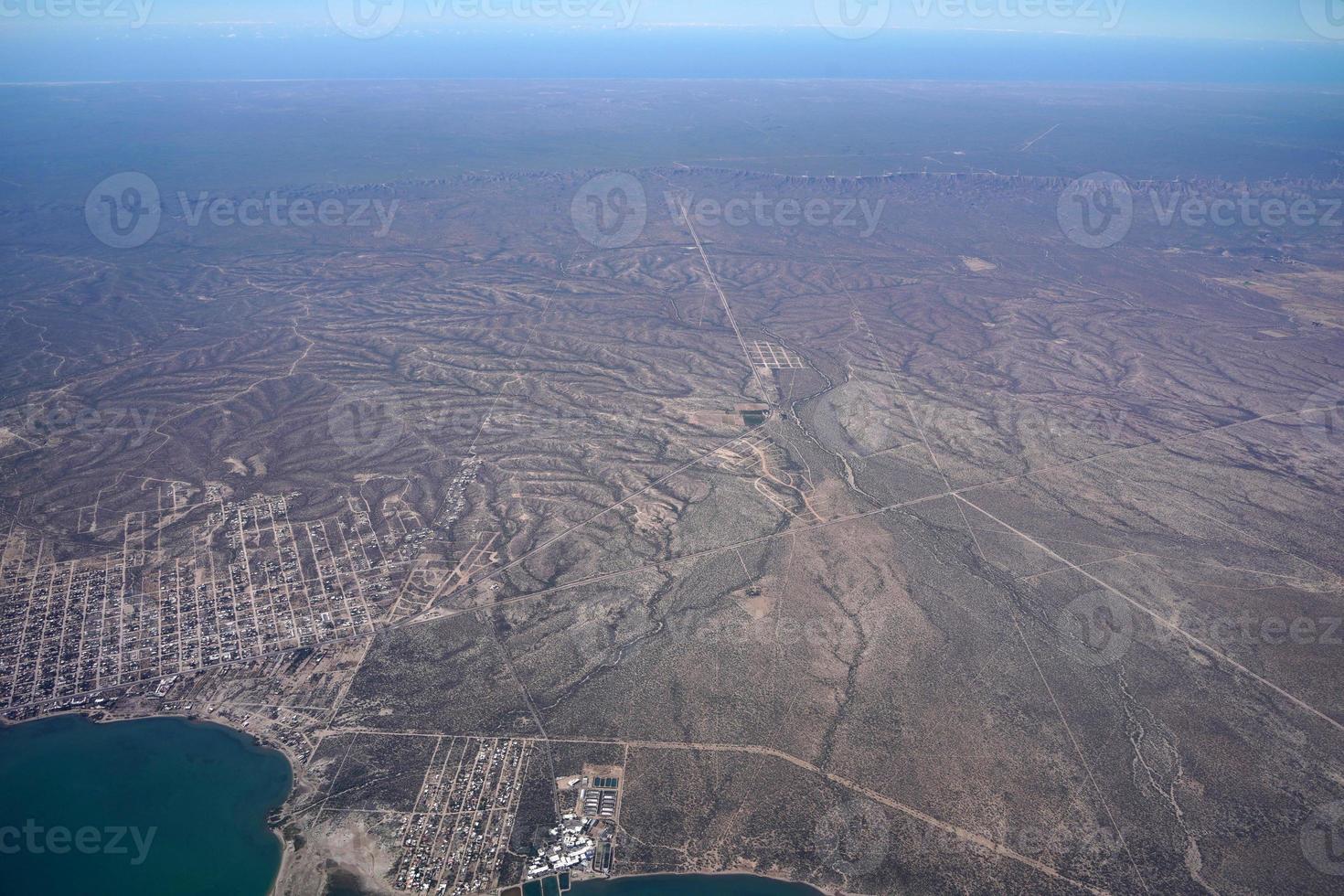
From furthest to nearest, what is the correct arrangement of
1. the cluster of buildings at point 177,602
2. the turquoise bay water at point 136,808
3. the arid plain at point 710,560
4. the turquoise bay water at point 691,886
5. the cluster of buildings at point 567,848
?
1. the cluster of buildings at point 177,602
2. the arid plain at point 710,560
3. the turquoise bay water at point 136,808
4. the cluster of buildings at point 567,848
5. the turquoise bay water at point 691,886

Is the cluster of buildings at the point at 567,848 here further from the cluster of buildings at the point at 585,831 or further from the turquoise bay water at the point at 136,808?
the turquoise bay water at the point at 136,808

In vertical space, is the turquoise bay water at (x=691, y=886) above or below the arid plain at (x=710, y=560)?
below

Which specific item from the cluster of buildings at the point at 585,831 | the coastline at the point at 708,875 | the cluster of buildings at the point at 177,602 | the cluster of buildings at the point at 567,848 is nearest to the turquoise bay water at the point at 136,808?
the cluster of buildings at the point at 177,602

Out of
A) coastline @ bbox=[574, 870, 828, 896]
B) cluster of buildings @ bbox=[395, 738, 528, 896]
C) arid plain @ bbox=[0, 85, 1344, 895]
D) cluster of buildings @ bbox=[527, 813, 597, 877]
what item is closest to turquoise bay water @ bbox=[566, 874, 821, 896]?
coastline @ bbox=[574, 870, 828, 896]

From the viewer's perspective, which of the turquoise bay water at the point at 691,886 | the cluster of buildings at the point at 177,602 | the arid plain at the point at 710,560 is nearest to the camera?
the turquoise bay water at the point at 691,886

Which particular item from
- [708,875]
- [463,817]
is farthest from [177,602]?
[708,875]

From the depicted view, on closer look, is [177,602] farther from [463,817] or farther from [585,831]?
[585,831]

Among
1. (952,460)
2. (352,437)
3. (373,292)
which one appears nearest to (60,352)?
(373,292)

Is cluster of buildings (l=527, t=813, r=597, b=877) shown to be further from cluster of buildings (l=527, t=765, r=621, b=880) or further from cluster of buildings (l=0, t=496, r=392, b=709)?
cluster of buildings (l=0, t=496, r=392, b=709)
